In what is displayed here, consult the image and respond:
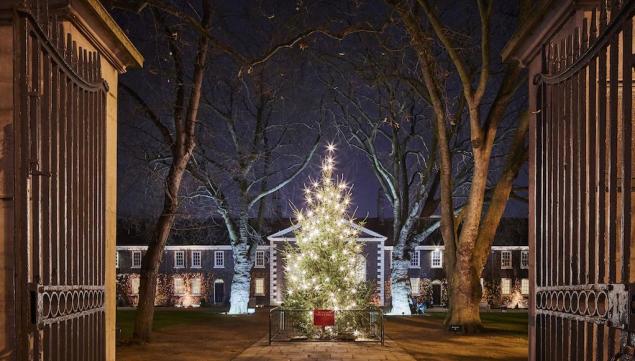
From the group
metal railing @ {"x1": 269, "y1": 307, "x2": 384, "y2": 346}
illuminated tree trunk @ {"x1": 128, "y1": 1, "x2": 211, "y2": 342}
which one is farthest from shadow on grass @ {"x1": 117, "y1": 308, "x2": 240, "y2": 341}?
metal railing @ {"x1": 269, "y1": 307, "x2": 384, "y2": 346}

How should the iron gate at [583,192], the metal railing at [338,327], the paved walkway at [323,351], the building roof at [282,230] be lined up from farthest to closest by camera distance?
the building roof at [282,230]
the metal railing at [338,327]
the paved walkway at [323,351]
the iron gate at [583,192]

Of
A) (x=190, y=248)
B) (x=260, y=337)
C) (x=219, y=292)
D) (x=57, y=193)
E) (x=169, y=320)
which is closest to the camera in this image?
(x=57, y=193)

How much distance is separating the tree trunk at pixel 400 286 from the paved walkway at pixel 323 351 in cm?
1668

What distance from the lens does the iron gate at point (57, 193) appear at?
521 centimetres

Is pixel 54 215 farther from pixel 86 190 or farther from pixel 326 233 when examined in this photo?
pixel 326 233

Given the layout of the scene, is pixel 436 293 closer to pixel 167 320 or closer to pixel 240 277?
pixel 240 277

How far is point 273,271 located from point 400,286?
75.0ft

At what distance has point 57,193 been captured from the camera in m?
5.88

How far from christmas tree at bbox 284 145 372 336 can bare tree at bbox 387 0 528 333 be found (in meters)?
4.26

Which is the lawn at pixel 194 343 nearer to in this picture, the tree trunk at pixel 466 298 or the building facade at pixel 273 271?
the tree trunk at pixel 466 298

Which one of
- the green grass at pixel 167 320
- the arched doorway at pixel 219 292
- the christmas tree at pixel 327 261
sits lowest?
the arched doorway at pixel 219 292

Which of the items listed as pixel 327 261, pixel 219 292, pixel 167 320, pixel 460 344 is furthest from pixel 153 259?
pixel 219 292

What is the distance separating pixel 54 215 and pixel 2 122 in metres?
0.80

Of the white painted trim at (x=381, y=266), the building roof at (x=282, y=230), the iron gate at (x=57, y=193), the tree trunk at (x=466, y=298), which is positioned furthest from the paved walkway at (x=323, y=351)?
the building roof at (x=282, y=230)
